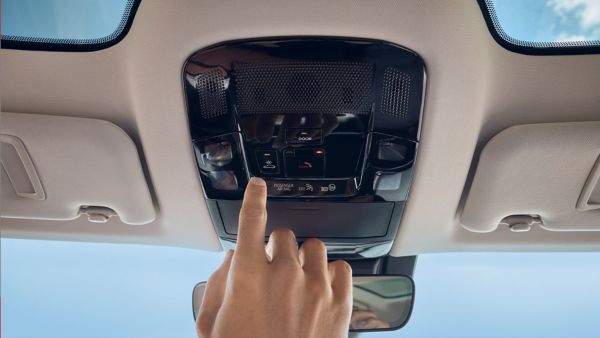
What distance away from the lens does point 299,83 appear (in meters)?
1.38

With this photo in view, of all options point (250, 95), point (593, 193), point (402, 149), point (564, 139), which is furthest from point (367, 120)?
point (593, 193)

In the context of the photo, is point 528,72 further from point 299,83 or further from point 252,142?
point 252,142

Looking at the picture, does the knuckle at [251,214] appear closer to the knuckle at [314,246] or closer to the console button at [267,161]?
the knuckle at [314,246]

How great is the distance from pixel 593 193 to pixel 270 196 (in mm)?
1114

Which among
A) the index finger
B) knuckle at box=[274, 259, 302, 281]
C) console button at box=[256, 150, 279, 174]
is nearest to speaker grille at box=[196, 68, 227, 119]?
console button at box=[256, 150, 279, 174]

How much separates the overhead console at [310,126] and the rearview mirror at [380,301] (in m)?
0.27

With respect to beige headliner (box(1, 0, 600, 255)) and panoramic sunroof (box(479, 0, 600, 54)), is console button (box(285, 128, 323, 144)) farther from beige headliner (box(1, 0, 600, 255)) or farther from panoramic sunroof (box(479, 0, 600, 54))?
panoramic sunroof (box(479, 0, 600, 54))

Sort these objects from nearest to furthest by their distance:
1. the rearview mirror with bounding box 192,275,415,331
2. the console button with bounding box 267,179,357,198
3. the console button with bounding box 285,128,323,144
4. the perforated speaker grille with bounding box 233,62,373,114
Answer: the perforated speaker grille with bounding box 233,62,373,114 → the console button with bounding box 285,128,323,144 → the console button with bounding box 267,179,357,198 → the rearview mirror with bounding box 192,275,415,331

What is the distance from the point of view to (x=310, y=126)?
1.46 meters

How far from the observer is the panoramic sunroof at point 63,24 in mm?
1328

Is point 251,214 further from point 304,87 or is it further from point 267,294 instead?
point 304,87

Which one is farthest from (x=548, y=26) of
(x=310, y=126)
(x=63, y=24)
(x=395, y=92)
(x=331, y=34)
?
(x=63, y=24)

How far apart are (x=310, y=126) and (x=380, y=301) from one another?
846 millimetres

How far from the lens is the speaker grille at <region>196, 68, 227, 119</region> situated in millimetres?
1373
